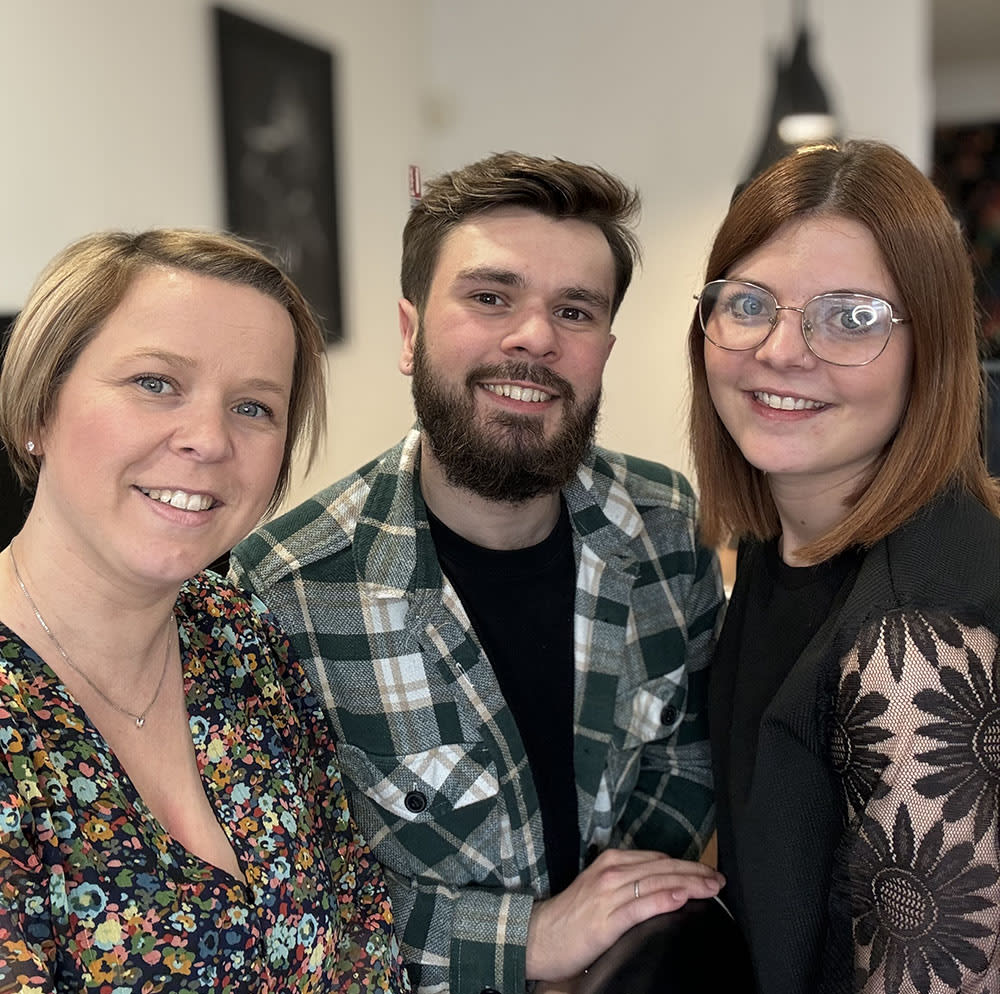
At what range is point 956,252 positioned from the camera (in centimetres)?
119

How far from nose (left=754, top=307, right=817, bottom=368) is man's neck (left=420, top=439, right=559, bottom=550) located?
45 cm

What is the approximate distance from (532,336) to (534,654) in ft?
1.49

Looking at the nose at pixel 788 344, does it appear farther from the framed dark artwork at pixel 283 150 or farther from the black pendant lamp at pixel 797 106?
the black pendant lamp at pixel 797 106

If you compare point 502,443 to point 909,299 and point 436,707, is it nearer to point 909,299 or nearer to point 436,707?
point 436,707

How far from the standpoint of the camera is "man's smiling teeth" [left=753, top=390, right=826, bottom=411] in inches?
49.2

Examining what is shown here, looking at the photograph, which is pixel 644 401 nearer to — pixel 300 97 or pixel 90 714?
pixel 300 97

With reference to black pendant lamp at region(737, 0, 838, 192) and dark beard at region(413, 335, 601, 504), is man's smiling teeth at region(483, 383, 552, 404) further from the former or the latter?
black pendant lamp at region(737, 0, 838, 192)

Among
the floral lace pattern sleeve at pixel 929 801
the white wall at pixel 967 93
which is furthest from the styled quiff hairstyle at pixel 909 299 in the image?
the white wall at pixel 967 93

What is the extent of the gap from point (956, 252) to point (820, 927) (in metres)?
0.75

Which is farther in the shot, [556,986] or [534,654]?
[534,654]

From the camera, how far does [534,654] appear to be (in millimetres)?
1577

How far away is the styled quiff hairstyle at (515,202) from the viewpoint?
1555 millimetres

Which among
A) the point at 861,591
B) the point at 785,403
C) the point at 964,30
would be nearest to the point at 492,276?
the point at 785,403

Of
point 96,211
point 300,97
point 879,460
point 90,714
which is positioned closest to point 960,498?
point 879,460
